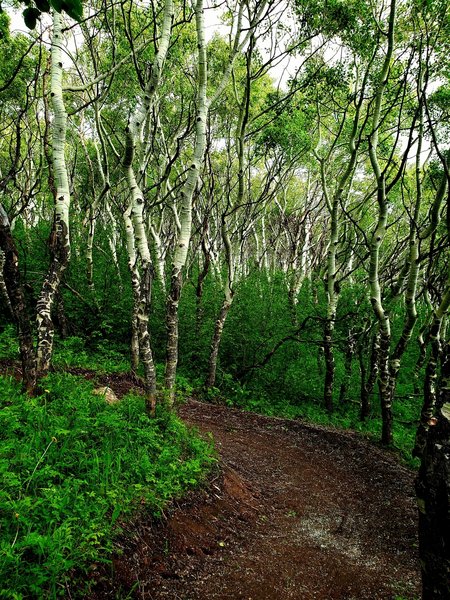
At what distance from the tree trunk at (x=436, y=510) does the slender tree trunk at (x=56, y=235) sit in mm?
4159

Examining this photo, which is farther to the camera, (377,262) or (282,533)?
(377,262)

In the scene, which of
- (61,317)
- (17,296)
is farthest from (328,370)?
(17,296)

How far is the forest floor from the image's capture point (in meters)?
3.07

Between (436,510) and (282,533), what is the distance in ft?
9.97

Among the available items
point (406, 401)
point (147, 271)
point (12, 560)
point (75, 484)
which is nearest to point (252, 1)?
point (147, 271)

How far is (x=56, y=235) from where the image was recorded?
15.3 feet

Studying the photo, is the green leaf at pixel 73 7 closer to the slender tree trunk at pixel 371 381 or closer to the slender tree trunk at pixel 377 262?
the slender tree trunk at pixel 377 262

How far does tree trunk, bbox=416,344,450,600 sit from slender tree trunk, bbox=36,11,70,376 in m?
4.16

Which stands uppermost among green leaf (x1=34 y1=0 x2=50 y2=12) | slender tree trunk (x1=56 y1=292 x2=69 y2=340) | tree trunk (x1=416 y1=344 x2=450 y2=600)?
green leaf (x1=34 y1=0 x2=50 y2=12)

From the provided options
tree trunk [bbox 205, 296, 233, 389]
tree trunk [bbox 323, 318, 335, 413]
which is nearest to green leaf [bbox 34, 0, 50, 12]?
tree trunk [bbox 205, 296, 233, 389]

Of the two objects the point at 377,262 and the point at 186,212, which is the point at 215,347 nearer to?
the point at 377,262

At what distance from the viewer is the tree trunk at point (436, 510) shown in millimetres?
1756

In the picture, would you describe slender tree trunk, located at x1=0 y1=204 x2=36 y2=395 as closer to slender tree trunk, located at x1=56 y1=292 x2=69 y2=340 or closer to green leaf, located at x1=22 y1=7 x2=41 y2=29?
green leaf, located at x1=22 y1=7 x2=41 y2=29

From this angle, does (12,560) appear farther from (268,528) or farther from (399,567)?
(399,567)
